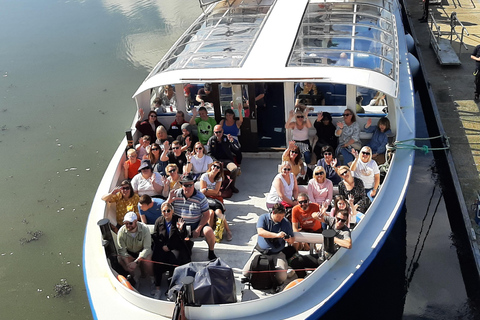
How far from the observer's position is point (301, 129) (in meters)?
8.67

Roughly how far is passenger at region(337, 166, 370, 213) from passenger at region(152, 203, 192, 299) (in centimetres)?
215

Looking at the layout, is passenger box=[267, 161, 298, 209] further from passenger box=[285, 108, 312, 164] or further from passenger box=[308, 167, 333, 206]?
passenger box=[285, 108, 312, 164]

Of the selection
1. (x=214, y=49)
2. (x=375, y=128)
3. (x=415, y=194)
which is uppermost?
(x=214, y=49)

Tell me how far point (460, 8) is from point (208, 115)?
36.3 feet

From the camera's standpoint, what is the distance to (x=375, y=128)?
29.1 feet

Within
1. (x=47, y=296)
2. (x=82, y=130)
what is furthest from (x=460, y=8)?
(x=47, y=296)

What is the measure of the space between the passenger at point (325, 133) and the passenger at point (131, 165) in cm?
270

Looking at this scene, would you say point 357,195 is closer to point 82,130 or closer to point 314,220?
point 314,220

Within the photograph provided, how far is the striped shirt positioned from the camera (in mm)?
7121

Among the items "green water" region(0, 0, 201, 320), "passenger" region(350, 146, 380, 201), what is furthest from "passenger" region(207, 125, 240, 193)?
"green water" region(0, 0, 201, 320)

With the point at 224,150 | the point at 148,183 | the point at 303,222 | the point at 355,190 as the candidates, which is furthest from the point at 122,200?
the point at 355,190

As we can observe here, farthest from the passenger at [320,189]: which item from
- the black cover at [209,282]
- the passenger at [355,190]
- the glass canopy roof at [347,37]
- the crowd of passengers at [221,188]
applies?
the black cover at [209,282]

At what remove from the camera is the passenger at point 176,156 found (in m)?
8.34

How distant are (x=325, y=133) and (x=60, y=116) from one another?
8.22 m
